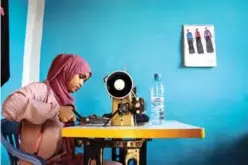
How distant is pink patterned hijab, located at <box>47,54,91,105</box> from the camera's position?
2.28 m

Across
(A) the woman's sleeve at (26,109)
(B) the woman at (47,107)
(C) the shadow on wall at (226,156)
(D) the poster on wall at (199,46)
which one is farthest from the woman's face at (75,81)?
(C) the shadow on wall at (226,156)

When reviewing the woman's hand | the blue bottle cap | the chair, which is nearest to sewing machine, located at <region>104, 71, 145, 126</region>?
the woman's hand

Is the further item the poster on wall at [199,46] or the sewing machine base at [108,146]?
the poster on wall at [199,46]

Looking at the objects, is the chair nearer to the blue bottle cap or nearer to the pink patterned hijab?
the pink patterned hijab

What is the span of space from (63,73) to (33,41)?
99cm

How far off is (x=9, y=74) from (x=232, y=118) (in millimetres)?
1846

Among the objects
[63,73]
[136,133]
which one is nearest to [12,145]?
[63,73]

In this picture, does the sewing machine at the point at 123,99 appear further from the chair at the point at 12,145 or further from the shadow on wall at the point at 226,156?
the shadow on wall at the point at 226,156

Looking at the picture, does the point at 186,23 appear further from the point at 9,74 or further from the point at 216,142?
the point at 9,74

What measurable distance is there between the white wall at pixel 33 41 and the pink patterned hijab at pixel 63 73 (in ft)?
2.60

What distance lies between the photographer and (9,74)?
2.76 meters

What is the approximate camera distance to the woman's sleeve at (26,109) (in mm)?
1905

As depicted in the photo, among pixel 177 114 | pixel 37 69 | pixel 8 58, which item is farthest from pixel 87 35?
pixel 177 114

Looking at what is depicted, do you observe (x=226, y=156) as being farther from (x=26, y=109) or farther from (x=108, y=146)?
(x=26, y=109)
